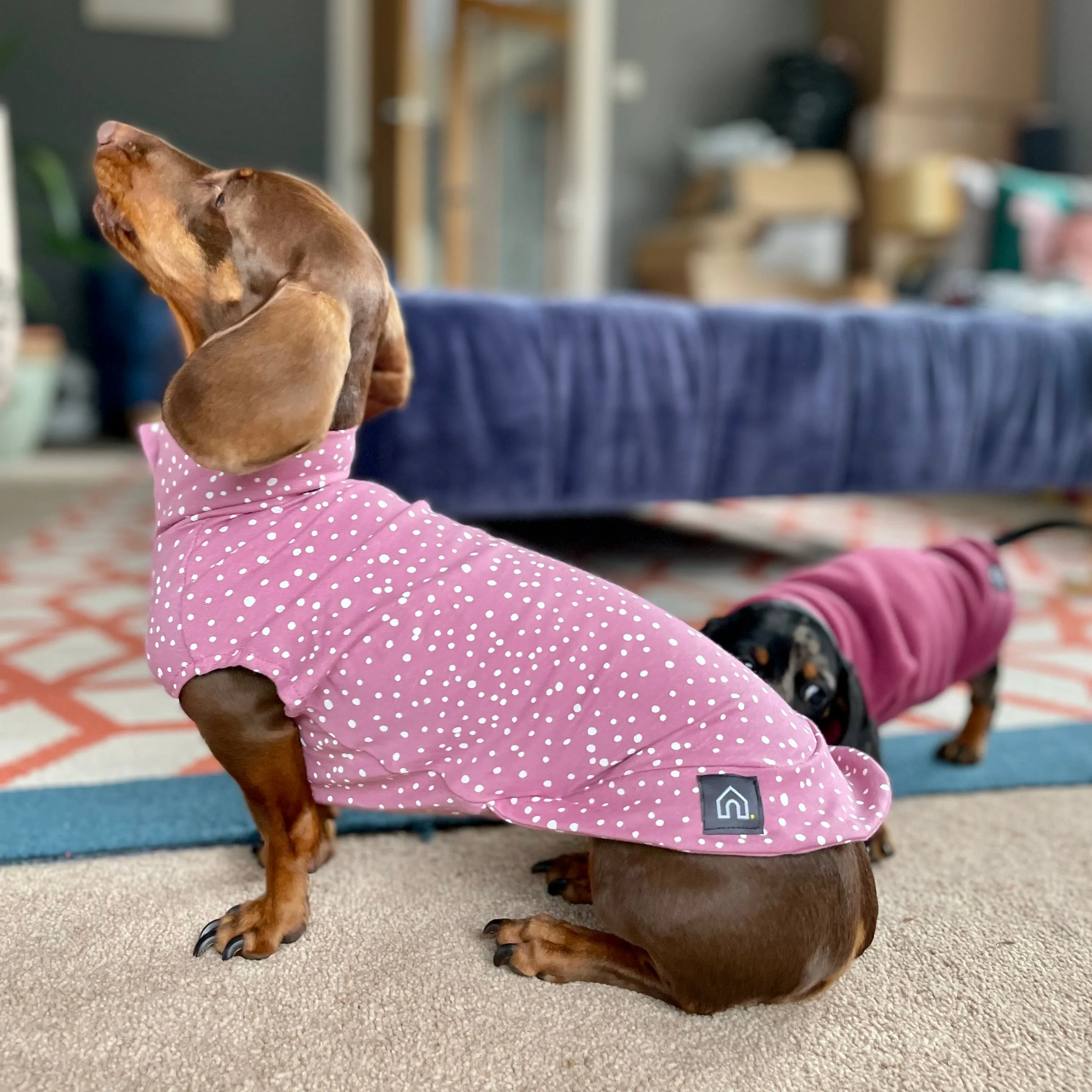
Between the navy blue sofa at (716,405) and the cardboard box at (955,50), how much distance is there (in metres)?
2.99

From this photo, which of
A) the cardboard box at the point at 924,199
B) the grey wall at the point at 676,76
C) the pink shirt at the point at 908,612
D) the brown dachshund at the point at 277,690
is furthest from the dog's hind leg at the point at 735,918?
the grey wall at the point at 676,76

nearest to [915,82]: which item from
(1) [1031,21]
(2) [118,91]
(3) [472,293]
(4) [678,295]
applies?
(1) [1031,21]

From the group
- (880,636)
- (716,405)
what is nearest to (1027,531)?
(880,636)

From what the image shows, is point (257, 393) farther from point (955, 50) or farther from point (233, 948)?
point (955, 50)

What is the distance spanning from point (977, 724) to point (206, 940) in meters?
1.03

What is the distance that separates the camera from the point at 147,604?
2.18m

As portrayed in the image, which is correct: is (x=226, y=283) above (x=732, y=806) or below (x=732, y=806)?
above

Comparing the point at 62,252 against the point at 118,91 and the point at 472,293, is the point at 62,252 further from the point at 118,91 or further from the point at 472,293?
the point at 472,293

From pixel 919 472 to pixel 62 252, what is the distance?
3.77m

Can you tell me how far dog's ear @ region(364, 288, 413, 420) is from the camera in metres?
1.01

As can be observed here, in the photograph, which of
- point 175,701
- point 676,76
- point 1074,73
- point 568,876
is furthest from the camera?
point 676,76

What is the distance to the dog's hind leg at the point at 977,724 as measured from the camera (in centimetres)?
144

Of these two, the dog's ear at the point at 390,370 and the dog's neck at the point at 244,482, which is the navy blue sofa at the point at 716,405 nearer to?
the dog's ear at the point at 390,370

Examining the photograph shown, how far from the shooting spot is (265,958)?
3.02 feet
